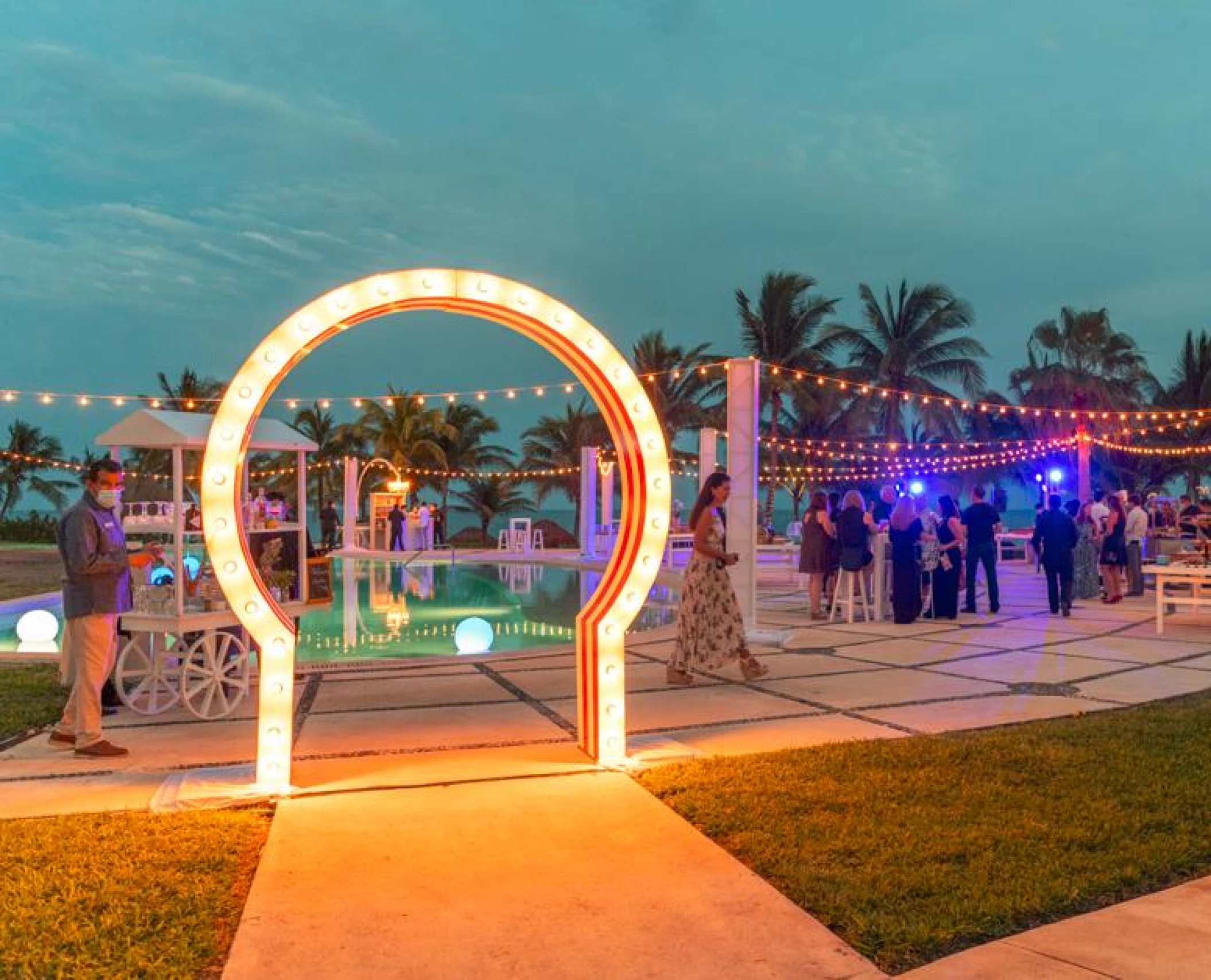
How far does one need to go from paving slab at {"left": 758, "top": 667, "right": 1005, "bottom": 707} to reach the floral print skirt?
49 centimetres

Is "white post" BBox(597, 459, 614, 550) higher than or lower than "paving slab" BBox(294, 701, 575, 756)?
higher

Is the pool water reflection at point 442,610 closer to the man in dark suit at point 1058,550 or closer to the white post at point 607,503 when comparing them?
the white post at point 607,503

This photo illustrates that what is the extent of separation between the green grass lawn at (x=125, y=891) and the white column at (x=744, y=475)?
6659mm

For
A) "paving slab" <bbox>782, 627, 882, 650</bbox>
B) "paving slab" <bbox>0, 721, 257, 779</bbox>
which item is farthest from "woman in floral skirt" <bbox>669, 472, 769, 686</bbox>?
"paving slab" <bbox>0, 721, 257, 779</bbox>

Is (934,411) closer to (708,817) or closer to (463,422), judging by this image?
(463,422)

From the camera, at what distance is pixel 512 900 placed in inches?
148

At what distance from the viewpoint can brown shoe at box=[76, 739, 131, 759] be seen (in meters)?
5.95

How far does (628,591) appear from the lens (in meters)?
5.98

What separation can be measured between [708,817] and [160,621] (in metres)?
4.36

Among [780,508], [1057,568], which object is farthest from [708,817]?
[780,508]

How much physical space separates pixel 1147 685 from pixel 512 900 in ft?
20.8

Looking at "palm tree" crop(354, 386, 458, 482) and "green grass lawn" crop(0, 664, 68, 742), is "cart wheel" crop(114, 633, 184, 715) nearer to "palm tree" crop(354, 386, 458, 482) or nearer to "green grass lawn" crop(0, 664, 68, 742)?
"green grass lawn" crop(0, 664, 68, 742)

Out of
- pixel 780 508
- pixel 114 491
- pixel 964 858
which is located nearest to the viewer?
pixel 964 858

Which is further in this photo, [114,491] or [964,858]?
[114,491]
